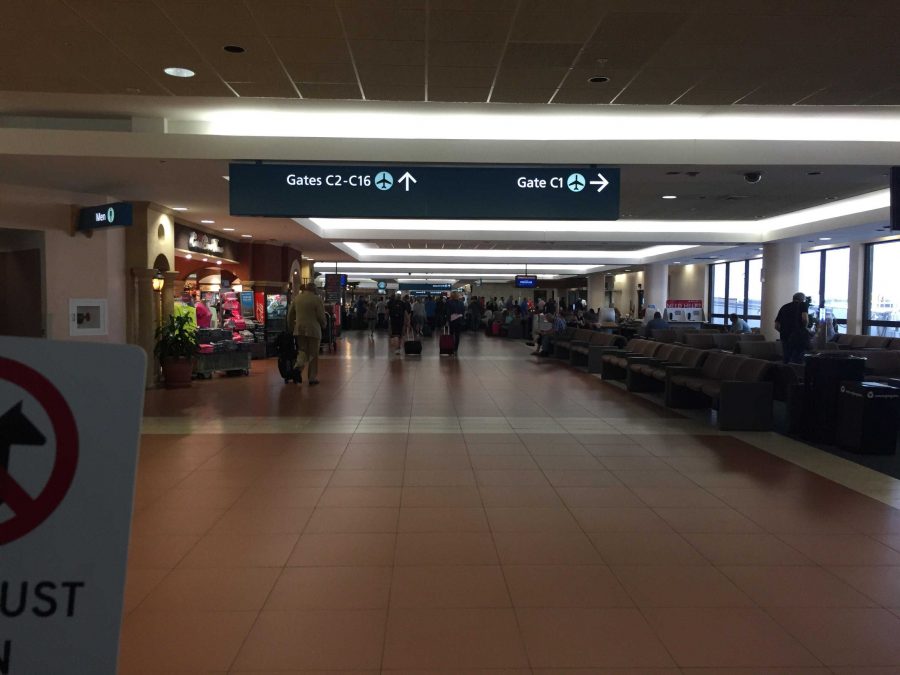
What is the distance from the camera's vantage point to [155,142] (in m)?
8.00

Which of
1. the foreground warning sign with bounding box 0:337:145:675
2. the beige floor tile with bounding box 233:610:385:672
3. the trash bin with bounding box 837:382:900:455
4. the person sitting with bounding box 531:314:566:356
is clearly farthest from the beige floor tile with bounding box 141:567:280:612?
the person sitting with bounding box 531:314:566:356

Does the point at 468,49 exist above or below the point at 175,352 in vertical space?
above

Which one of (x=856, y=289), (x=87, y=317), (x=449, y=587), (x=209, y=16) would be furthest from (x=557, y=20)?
(x=856, y=289)

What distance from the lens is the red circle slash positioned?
4.54 feet

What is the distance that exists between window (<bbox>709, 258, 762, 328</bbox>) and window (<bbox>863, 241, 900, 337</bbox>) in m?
6.03

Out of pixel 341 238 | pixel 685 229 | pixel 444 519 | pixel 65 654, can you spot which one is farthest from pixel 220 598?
pixel 685 229

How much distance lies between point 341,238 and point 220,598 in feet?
47.7

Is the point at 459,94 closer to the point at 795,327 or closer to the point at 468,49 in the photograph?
the point at 468,49

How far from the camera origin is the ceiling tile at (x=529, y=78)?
6145 mm

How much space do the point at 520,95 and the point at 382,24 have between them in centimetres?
204

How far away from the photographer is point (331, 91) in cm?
681

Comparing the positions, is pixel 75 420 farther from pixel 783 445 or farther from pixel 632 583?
pixel 783 445

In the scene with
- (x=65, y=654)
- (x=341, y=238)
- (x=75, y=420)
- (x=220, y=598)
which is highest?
(x=341, y=238)

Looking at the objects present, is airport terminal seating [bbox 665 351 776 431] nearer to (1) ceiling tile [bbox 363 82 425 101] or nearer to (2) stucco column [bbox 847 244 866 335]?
(1) ceiling tile [bbox 363 82 425 101]
